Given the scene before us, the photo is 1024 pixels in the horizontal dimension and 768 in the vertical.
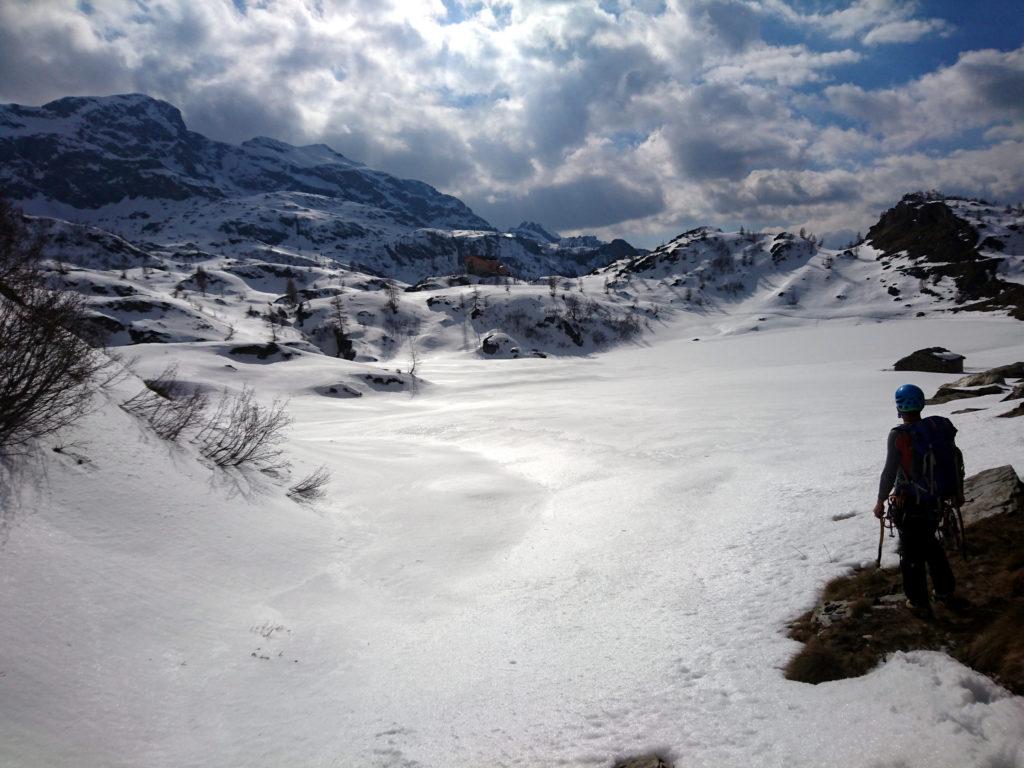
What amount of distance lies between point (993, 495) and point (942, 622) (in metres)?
3.12

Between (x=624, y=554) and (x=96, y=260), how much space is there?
8364 inches

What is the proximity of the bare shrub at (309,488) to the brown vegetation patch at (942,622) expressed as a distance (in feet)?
34.3

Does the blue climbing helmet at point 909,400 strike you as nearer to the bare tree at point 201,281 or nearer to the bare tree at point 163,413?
the bare tree at point 163,413

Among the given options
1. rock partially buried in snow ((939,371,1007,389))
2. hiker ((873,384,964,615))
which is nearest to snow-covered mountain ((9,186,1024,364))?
rock partially buried in snow ((939,371,1007,389))

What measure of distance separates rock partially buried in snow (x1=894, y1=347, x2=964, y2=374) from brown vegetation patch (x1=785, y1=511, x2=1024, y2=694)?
112 ft

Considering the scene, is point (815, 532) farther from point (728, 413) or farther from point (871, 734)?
point (728, 413)

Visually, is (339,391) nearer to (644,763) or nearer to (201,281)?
(644,763)

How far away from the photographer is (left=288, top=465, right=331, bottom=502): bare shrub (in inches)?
483

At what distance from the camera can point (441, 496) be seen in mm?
14047

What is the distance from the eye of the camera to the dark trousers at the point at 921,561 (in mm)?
5336

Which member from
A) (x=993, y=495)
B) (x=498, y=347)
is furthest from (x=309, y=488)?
(x=498, y=347)

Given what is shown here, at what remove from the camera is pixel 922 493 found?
5492mm

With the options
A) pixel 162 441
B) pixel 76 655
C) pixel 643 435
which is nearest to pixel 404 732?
pixel 76 655

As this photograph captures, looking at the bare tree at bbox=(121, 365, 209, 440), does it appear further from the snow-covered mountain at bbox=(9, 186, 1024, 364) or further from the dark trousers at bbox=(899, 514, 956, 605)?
the snow-covered mountain at bbox=(9, 186, 1024, 364)
